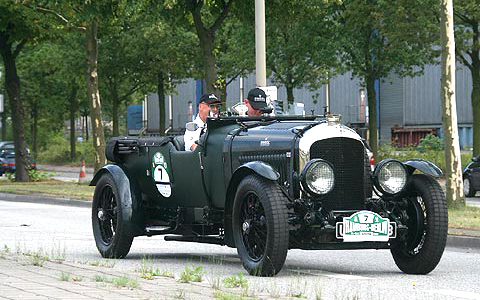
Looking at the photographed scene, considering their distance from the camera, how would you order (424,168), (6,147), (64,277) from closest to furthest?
(64,277) < (424,168) < (6,147)

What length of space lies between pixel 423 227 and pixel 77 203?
15582 millimetres

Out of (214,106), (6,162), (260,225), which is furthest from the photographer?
(6,162)

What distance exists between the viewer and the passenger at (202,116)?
11.7 meters

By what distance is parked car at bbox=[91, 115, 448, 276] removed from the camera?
10047 mm

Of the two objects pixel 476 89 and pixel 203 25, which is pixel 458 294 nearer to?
pixel 203 25

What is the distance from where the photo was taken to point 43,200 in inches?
1051

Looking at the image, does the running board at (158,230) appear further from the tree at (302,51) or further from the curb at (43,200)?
the tree at (302,51)

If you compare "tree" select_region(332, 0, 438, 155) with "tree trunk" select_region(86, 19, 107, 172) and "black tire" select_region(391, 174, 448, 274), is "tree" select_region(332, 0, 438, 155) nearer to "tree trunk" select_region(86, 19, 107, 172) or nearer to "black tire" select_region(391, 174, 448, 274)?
"tree trunk" select_region(86, 19, 107, 172)

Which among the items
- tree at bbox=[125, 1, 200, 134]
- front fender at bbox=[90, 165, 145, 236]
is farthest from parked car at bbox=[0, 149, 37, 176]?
front fender at bbox=[90, 165, 145, 236]

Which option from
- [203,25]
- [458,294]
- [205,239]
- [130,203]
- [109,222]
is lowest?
[458,294]

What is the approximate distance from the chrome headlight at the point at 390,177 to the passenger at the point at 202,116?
80.2 inches

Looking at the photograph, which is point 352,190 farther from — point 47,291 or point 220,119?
point 47,291

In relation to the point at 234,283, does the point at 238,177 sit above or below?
above

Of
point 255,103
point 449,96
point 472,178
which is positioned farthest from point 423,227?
point 472,178
